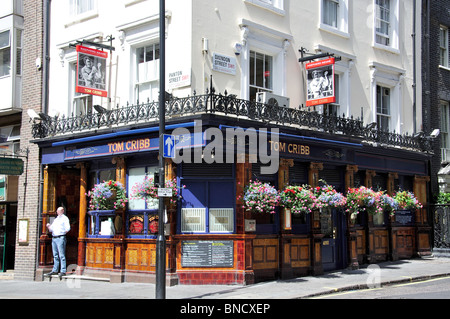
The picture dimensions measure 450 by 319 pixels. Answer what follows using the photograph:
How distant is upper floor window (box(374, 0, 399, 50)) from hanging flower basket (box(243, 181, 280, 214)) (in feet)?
28.0

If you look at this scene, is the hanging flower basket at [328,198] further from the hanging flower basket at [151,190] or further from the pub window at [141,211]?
the pub window at [141,211]

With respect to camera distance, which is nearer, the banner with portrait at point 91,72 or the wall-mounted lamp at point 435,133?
the banner with portrait at point 91,72

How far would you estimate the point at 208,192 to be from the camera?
571 inches

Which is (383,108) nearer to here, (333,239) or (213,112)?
(333,239)

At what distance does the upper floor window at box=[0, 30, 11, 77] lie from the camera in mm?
18391

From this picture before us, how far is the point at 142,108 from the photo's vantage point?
14.9 m

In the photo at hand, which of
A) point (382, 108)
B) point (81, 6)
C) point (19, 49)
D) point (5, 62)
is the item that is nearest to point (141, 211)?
point (81, 6)

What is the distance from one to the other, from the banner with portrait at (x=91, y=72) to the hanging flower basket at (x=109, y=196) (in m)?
2.55

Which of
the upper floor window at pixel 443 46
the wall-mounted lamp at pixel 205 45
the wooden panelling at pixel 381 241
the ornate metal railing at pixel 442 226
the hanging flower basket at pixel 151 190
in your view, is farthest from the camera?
the upper floor window at pixel 443 46

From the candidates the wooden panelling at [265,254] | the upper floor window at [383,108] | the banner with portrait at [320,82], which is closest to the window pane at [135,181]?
the wooden panelling at [265,254]

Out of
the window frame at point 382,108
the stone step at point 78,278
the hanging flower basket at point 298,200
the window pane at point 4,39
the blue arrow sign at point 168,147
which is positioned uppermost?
the window pane at point 4,39

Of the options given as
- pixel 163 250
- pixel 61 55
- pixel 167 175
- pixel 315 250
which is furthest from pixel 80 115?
pixel 315 250

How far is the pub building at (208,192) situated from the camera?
14188mm

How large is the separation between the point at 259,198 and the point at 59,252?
6.32 metres
